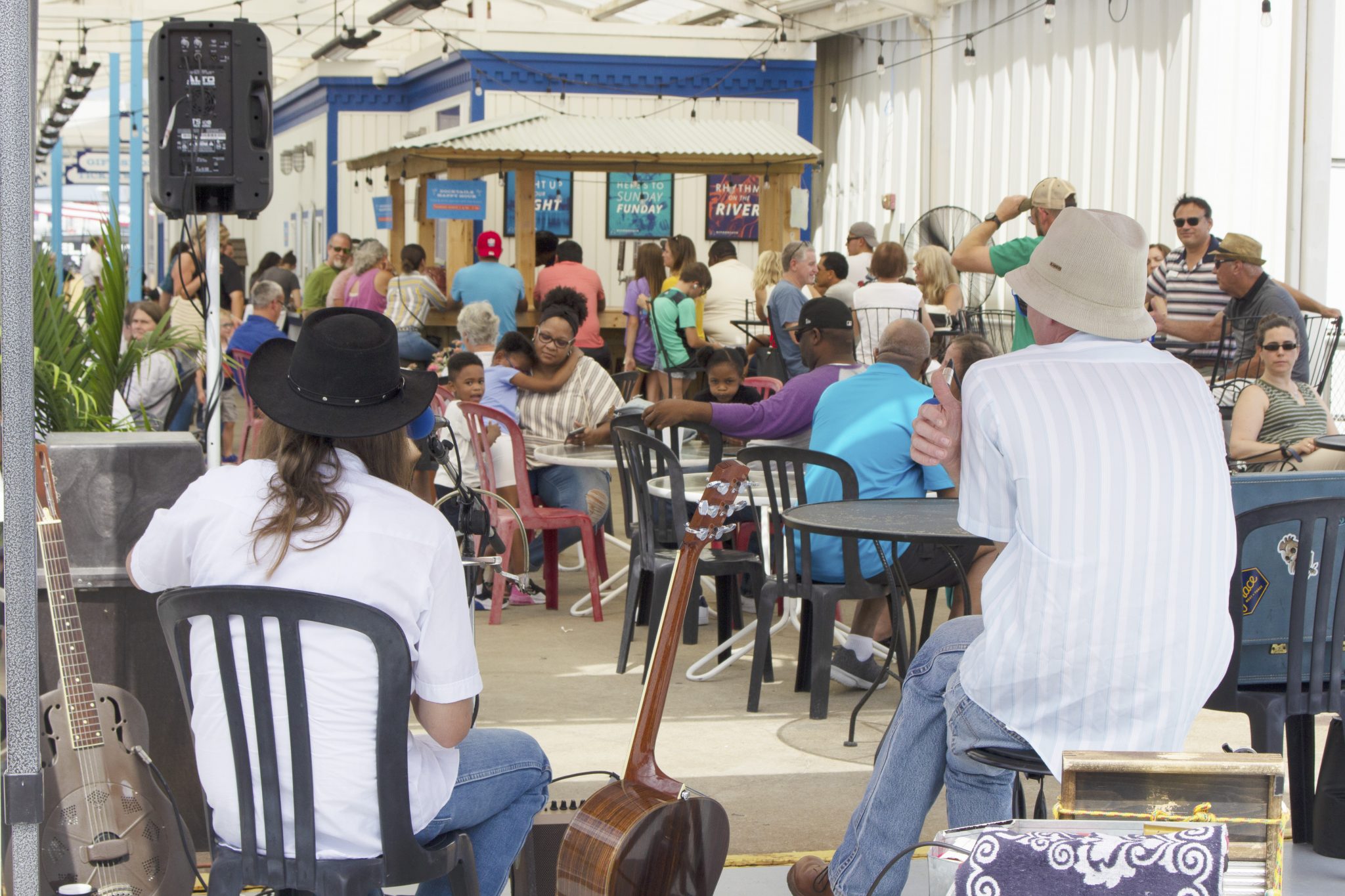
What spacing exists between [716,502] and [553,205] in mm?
13454

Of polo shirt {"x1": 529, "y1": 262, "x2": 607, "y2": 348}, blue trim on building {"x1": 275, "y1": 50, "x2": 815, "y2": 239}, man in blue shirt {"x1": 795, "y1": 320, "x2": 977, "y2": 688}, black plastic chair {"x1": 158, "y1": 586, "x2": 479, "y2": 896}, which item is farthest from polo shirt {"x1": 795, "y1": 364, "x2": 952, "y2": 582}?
blue trim on building {"x1": 275, "y1": 50, "x2": 815, "y2": 239}

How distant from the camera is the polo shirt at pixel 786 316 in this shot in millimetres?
9398

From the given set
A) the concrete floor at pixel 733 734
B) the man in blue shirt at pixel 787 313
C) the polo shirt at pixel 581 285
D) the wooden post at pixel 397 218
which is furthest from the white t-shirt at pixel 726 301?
the concrete floor at pixel 733 734

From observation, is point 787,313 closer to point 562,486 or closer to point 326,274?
point 562,486

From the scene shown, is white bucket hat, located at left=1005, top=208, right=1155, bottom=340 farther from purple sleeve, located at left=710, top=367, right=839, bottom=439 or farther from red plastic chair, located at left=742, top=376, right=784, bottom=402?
red plastic chair, located at left=742, top=376, right=784, bottom=402

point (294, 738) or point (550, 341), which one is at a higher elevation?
point (550, 341)

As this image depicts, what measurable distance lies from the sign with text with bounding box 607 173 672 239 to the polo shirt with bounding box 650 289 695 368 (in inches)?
220

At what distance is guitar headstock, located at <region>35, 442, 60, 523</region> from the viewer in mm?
2859

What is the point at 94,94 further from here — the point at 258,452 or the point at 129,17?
the point at 258,452

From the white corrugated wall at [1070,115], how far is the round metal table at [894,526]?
7109 mm

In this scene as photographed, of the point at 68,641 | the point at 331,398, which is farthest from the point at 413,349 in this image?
the point at 331,398

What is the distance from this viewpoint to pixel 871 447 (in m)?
4.63

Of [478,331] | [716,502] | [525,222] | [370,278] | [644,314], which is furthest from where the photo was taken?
[525,222]

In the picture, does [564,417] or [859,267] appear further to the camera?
[859,267]
